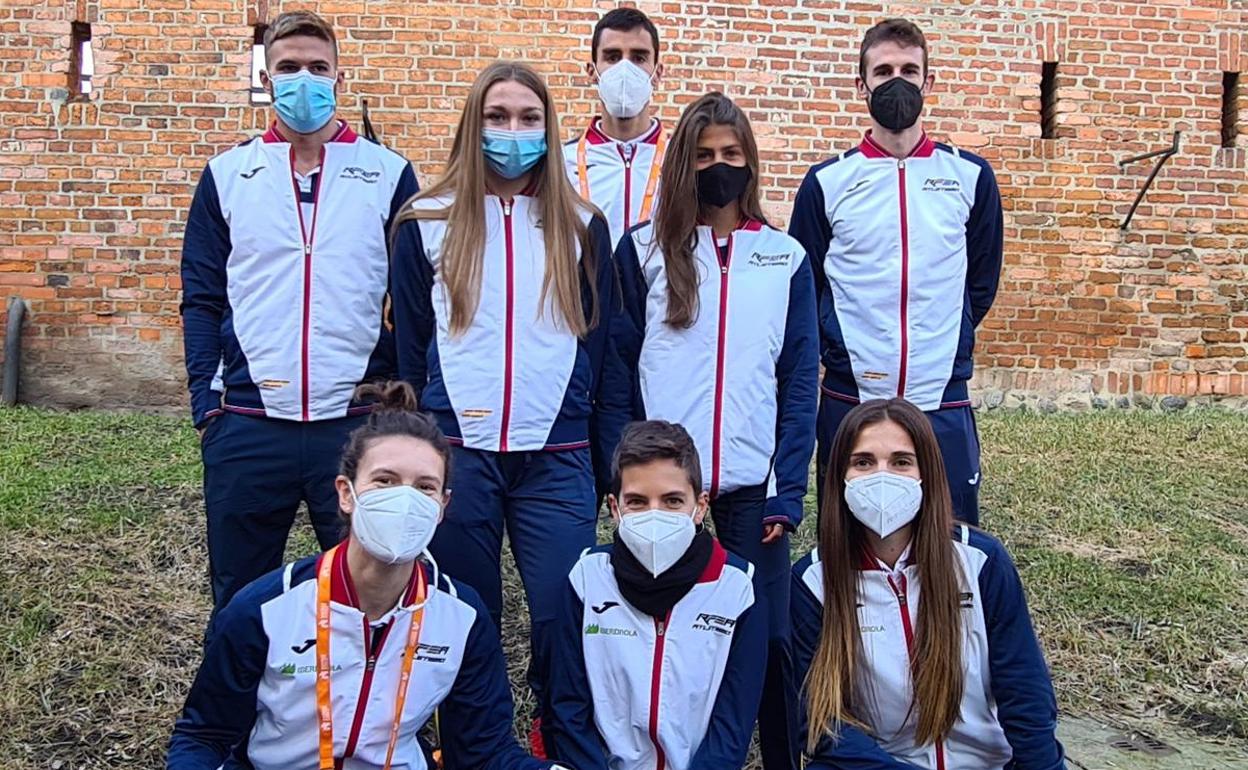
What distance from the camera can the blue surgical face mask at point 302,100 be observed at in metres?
3.32

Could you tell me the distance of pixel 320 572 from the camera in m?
2.71

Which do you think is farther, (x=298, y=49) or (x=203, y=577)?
(x=203, y=577)

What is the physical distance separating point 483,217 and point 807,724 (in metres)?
1.68

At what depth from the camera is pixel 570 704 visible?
2.98 metres

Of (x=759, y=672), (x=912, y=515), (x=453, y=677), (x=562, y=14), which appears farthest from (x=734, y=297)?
(x=562, y=14)

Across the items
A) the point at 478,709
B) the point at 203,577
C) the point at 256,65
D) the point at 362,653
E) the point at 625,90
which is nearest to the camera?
the point at 362,653

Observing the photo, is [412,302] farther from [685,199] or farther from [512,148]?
[685,199]

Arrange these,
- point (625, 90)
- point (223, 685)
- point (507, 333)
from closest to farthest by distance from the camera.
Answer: point (223, 685) < point (507, 333) < point (625, 90)

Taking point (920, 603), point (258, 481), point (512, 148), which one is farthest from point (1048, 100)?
point (258, 481)

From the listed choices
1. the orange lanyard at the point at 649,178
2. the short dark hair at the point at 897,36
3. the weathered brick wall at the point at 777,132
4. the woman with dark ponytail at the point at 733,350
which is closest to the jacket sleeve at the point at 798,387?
the woman with dark ponytail at the point at 733,350

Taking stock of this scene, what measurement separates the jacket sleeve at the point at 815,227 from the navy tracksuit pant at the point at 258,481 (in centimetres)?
158

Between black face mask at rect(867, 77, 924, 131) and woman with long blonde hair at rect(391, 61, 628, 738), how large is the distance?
109 centimetres

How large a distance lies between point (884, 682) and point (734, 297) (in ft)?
3.85

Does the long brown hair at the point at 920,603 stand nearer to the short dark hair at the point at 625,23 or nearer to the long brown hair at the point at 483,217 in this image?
the long brown hair at the point at 483,217
